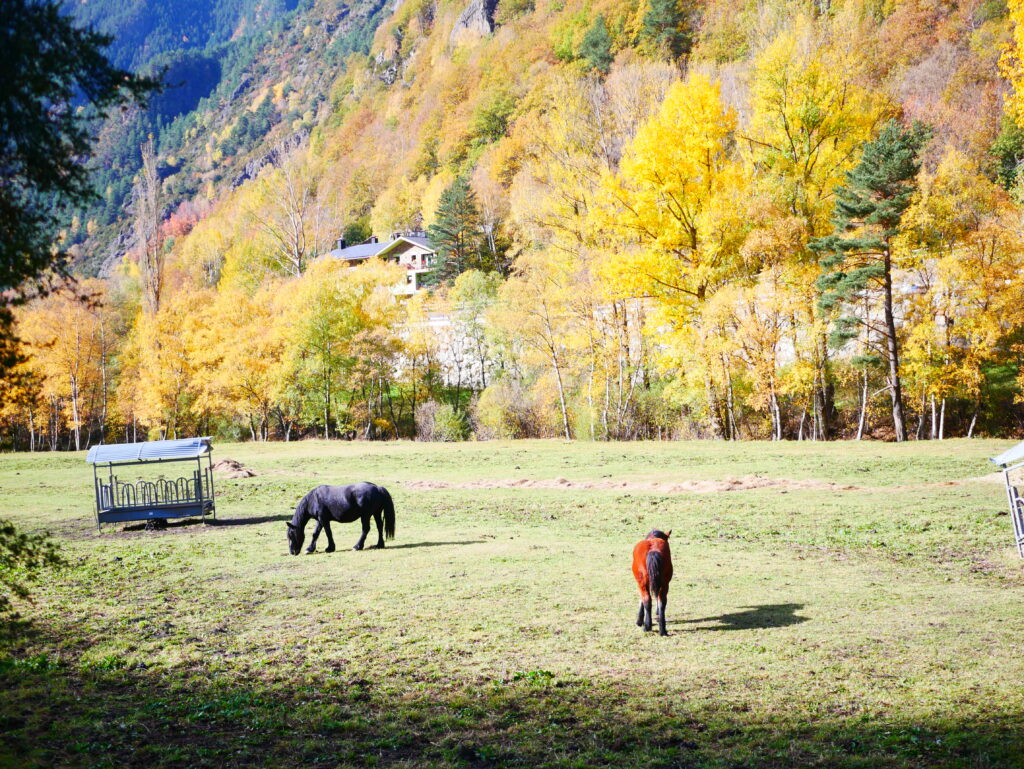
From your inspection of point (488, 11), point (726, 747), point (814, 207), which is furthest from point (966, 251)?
point (488, 11)

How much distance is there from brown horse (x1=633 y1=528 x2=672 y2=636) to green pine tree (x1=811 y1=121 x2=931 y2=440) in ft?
87.5

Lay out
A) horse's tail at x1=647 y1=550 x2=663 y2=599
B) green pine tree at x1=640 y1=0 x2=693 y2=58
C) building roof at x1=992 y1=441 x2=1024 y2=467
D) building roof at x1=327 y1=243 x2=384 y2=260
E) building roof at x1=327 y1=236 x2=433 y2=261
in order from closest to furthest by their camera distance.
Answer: horse's tail at x1=647 y1=550 x2=663 y2=599, building roof at x1=992 y1=441 x2=1024 y2=467, green pine tree at x1=640 y1=0 x2=693 y2=58, building roof at x1=327 y1=236 x2=433 y2=261, building roof at x1=327 y1=243 x2=384 y2=260

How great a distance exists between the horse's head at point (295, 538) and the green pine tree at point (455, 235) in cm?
6314

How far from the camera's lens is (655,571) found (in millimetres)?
9430

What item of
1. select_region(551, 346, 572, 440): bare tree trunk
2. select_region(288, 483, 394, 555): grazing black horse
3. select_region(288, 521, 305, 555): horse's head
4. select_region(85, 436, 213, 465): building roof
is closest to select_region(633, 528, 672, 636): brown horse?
select_region(288, 483, 394, 555): grazing black horse

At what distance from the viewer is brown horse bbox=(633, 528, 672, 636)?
30.9 ft

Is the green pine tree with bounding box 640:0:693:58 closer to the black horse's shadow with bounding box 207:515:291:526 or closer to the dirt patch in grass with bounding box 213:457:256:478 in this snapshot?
the dirt patch in grass with bounding box 213:457:256:478

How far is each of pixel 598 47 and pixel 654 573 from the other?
106 m

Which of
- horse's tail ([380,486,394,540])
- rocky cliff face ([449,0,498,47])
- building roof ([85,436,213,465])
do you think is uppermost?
rocky cliff face ([449,0,498,47])

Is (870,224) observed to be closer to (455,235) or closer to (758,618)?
(758,618)

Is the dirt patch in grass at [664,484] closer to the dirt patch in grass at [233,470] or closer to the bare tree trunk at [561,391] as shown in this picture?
the dirt patch in grass at [233,470]

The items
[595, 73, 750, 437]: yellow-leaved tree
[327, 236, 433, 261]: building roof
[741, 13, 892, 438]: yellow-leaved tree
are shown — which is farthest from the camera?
[327, 236, 433, 261]: building roof

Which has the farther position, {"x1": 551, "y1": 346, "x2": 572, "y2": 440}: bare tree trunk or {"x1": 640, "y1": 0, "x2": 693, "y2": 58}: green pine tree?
{"x1": 640, "y1": 0, "x2": 693, "y2": 58}: green pine tree

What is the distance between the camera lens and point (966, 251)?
3400 cm
